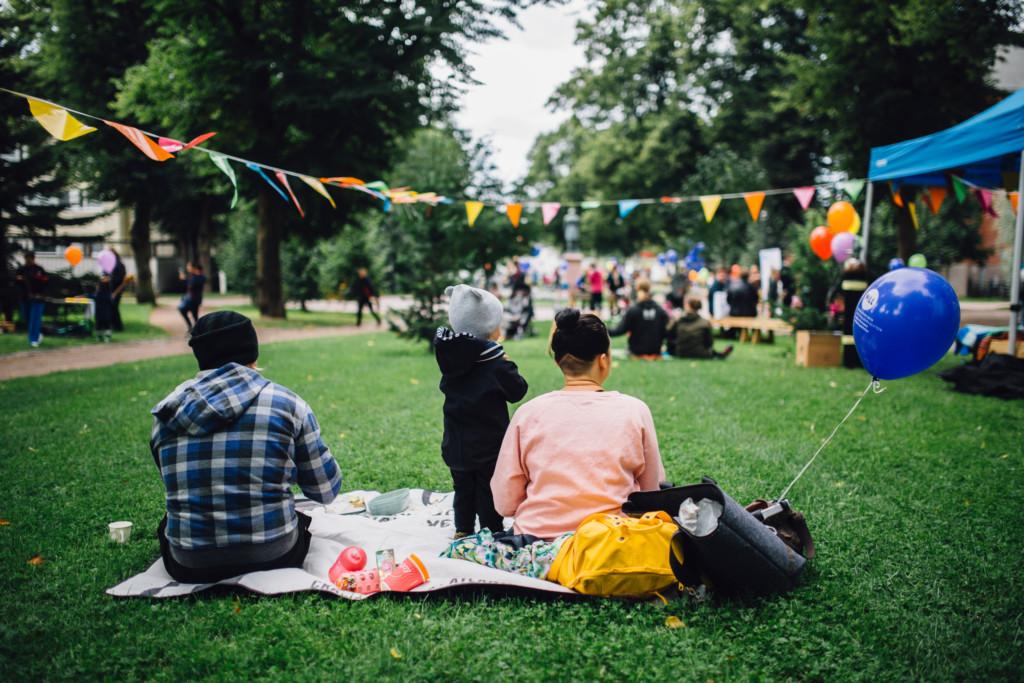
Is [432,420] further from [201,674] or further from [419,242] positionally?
[419,242]

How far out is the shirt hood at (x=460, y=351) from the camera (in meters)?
3.79

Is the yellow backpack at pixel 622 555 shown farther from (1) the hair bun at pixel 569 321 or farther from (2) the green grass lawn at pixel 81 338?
(2) the green grass lawn at pixel 81 338

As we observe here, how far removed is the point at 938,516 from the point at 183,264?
43.6 m

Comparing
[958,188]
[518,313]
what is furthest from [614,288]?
[958,188]

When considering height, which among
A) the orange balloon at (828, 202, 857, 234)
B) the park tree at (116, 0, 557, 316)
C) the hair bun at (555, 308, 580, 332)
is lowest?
the hair bun at (555, 308, 580, 332)

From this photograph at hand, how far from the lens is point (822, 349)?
1141cm

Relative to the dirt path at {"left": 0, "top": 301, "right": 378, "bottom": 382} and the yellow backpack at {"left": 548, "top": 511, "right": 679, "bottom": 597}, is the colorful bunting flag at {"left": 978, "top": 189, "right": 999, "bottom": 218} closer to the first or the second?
the yellow backpack at {"left": 548, "top": 511, "right": 679, "bottom": 597}

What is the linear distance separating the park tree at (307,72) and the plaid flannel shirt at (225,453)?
14560 mm

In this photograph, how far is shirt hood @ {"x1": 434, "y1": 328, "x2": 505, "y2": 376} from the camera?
3.79 m

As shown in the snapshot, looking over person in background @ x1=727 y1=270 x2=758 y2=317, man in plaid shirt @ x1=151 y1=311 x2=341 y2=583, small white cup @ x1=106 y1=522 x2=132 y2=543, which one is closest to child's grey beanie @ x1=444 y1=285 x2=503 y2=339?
man in plaid shirt @ x1=151 y1=311 x2=341 y2=583

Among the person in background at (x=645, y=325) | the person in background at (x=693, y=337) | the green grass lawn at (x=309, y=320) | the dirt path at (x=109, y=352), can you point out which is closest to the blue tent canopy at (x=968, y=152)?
the person in background at (x=693, y=337)

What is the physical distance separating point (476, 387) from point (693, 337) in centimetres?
994

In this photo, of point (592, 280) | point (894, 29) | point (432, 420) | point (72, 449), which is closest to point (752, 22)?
point (894, 29)

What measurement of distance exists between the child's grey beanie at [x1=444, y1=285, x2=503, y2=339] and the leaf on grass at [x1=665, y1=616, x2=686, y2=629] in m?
1.75
